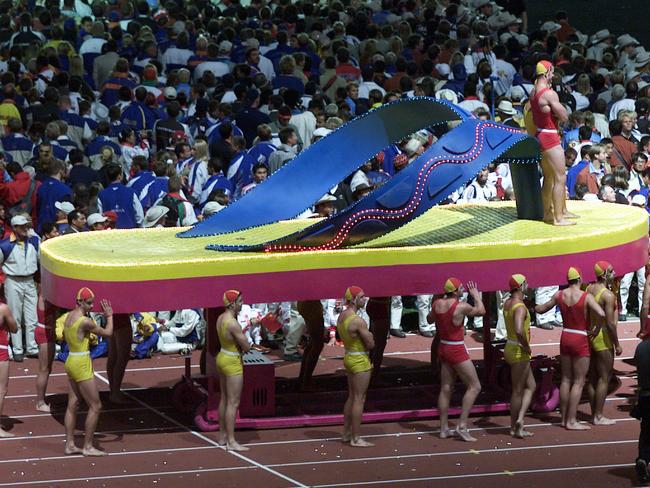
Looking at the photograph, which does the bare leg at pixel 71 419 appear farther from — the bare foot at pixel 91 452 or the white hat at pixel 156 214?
the white hat at pixel 156 214

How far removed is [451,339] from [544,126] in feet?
8.53

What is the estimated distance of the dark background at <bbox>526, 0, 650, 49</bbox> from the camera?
33.5 meters

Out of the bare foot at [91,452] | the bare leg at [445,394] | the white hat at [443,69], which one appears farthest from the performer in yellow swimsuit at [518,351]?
the white hat at [443,69]

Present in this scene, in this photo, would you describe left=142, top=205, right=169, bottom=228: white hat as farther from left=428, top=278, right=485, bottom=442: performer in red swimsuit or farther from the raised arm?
left=428, top=278, right=485, bottom=442: performer in red swimsuit

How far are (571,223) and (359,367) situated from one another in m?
3.15

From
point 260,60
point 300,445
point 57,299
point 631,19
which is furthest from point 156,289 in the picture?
point 631,19

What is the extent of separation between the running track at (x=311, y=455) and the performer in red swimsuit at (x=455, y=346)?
14.0 inches

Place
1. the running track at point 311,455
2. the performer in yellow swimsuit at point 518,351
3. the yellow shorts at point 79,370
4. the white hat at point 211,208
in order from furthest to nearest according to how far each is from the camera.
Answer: the white hat at point 211,208
the performer in yellow swimsuit at point 518,351
the yellow shorts at point 79,370
the running track at point 311,455

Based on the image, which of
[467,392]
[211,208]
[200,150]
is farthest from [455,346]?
[200,150]

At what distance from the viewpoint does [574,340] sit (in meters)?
15.9

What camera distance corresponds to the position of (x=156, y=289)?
15.4 m

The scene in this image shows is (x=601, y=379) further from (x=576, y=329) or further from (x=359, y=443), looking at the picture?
(x=359, y=443)

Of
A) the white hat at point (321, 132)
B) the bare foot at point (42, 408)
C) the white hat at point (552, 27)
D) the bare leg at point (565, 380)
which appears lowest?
the bare foot at point (42, 408)

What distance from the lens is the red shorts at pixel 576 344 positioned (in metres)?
15.9
